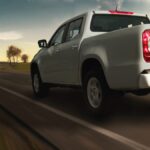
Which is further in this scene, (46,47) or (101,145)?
(46,47)

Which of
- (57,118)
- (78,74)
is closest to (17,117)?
(57,118)

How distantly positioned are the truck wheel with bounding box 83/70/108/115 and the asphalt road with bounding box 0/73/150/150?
0.20 meters

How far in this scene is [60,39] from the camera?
32.8 feet

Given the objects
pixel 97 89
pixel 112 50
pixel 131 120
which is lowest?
pixel 131 120

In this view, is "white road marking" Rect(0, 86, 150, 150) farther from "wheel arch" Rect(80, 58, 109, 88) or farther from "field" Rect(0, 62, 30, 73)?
"field" Rect(0, 62, 30, 73)

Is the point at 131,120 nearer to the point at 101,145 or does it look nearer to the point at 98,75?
the point at 98,75

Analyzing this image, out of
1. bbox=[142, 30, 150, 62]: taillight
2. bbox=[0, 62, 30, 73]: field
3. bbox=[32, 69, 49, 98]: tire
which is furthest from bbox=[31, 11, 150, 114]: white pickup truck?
bbox=[0, 62, 30, 73]: field

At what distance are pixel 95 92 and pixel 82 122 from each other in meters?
0.59

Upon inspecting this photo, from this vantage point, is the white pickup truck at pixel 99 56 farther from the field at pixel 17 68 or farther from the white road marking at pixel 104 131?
the field at pixel 17 68

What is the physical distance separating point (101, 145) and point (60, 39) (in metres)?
4.75

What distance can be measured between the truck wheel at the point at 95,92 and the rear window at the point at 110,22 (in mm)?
1405

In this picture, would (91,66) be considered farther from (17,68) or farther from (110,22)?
(17,68)

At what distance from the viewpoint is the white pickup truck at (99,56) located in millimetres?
6551

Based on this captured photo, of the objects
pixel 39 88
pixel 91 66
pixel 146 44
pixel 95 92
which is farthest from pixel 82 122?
pixel 39 88
